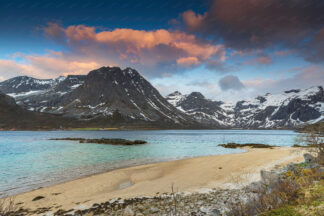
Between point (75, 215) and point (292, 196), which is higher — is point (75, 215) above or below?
below

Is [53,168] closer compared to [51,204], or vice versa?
[51,204]

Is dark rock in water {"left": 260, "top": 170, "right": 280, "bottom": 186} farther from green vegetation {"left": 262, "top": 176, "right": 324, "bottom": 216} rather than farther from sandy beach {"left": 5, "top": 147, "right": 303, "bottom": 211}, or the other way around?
green vegetation {"left": 262, "top": 176, "right": 324, "bottom": 216}

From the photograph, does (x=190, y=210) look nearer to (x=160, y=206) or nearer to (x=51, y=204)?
(x=160, y=206)

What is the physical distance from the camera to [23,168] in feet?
96.0

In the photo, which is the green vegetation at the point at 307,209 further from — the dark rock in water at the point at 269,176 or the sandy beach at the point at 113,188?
the dark rock in water at the point at 269,176

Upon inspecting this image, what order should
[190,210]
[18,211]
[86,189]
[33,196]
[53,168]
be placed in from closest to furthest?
[190,210] → [18,211] → [33,196] → [86,189] → [53,168]

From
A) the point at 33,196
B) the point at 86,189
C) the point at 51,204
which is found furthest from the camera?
the point at 86,189

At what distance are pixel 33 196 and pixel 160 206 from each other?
12.5m

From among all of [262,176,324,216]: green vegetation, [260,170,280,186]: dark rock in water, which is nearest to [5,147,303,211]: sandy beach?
[260,170,280,186]: dark rock in water

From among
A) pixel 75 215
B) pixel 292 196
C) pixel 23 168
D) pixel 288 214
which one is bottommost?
pixel 23 168

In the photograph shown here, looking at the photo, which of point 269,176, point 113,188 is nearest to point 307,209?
point 269,176

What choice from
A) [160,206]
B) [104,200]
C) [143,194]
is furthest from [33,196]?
[160,206]

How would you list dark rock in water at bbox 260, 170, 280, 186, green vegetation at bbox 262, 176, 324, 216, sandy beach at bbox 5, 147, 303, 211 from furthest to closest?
sandy beach at bbox 5, 147, 303, 211
dark rock in water at bbox 260, 170, 280, 186
green vegetation at bbox 262, 176, 324, 216

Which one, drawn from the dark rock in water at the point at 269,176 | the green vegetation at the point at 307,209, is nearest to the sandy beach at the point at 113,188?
the dark rock in water at the point at 269,176
